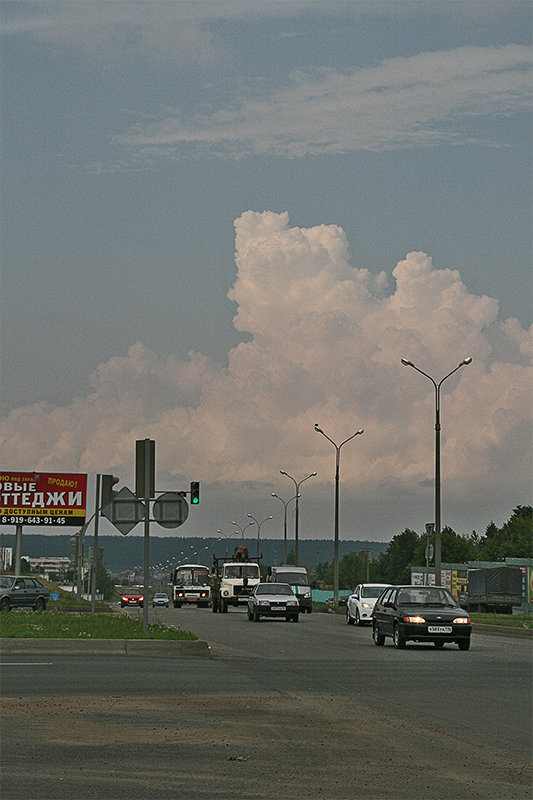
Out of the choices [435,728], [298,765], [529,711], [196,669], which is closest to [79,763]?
[298,765]

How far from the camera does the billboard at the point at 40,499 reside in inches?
2842

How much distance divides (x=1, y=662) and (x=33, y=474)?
55205 millimetres

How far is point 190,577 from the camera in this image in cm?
6850

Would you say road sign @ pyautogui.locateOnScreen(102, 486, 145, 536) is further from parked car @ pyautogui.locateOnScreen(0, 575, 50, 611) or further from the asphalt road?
parked car @ pyautogui.locateOnScreen(0, 575, 50, 611)

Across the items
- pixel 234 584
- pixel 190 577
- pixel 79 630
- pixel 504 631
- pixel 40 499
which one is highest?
pixel 40 499

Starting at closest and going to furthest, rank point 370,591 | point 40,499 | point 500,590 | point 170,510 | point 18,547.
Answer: point 170,510 < point 370,591 < point 18,547 < point 40,499 < point 500,590

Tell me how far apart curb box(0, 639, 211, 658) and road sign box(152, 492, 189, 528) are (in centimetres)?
266

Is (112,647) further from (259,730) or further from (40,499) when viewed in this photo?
(40,499)

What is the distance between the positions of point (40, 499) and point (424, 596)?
47737mm

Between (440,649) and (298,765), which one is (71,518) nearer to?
(440,649)

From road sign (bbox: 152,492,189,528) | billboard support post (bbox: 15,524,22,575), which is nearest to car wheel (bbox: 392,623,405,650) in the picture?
road sign (bbox: 152,492,189,528)

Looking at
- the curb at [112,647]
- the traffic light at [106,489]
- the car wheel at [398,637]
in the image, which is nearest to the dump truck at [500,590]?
the traffic light at [106,489]

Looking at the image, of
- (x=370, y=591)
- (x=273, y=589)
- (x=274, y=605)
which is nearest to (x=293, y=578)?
(x=273, y=589)

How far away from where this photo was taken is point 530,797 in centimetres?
872
